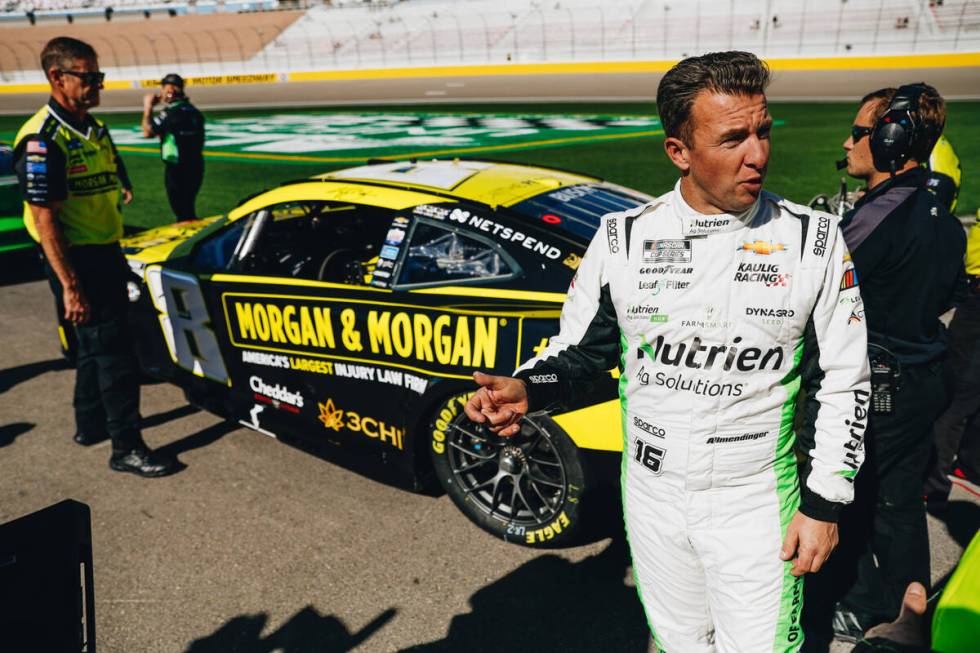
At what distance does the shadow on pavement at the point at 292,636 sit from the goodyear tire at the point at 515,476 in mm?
683

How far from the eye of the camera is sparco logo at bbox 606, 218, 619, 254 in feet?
6.58

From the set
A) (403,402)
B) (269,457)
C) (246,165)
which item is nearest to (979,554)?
(403,402)

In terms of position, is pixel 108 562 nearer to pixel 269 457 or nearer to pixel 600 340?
pixel 269 457

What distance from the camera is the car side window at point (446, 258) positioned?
3.42 meters

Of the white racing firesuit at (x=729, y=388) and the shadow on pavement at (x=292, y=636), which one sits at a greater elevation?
the white racing firesuit at (x=729, y=388)

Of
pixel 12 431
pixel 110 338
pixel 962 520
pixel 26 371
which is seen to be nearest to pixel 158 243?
pixel 110 338

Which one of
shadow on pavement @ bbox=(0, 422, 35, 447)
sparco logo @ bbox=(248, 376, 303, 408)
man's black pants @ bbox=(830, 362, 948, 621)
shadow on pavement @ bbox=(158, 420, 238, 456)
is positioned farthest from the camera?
shadow on pavement @ bbox=(0, 422, 35, 447)

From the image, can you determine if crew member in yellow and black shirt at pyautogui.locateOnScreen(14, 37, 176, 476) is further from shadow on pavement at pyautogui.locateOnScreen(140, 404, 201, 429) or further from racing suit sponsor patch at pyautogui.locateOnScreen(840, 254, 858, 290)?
racing suit sponsor patch at pyautogui.locateOnScreen(840, 254, 858, 290)

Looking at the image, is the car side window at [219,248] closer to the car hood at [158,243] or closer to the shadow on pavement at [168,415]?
the car hood at [158,243]

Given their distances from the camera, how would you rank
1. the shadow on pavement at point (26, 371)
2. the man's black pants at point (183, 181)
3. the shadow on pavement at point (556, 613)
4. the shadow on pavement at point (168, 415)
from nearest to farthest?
1. the shadow on pavement at point (556, 613)
2. the shadow on pavement at point (168, 415)
3. the shadow on pavement at point (26, 371)
4. the man's black pants at point (183, 181)

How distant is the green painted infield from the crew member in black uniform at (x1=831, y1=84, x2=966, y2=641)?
7559 mm

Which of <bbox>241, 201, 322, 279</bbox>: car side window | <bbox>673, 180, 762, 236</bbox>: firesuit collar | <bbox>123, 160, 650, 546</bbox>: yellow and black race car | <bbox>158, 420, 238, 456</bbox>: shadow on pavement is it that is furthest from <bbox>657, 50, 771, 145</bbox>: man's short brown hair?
<bbox>158, 420, 238, 456</bbox>: shadow on pavement

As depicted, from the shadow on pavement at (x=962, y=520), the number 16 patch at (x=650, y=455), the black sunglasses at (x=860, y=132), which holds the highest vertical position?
the black sunglasses at (x=860, y=132)

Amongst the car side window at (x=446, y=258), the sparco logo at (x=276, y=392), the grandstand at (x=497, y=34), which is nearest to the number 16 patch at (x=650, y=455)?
the car side window at (x=446, y=258)
